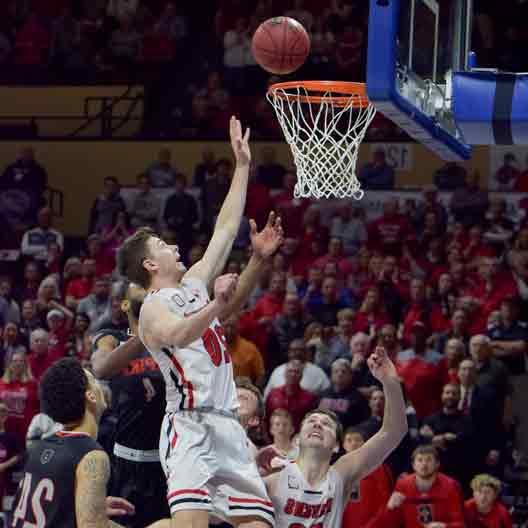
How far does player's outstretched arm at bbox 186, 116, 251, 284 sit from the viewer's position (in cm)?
710

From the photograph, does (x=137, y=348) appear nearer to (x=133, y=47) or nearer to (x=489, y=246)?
(x=489, y=246)

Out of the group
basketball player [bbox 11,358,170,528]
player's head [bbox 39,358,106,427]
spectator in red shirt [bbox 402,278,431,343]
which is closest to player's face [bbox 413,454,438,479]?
spectator in red shirt [bbox 402,278,431,343]

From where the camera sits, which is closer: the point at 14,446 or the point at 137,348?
the point at 137,348

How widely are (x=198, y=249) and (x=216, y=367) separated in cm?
844

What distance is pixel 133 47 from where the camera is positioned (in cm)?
1955

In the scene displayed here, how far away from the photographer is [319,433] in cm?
731

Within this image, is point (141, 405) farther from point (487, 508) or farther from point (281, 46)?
point (487, 508)

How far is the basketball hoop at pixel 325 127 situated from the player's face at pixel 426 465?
2503 mm

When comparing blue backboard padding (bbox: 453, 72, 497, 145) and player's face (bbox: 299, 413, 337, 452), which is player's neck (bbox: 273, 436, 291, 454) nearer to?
player's face (bbox: 299, 413, 337, 452)

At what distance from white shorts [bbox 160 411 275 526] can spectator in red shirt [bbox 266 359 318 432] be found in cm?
521

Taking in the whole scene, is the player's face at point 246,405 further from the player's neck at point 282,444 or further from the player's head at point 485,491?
the player's head at point 485,491

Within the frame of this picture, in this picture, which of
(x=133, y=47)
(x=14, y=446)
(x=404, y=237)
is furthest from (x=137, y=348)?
(x=133, y=47)

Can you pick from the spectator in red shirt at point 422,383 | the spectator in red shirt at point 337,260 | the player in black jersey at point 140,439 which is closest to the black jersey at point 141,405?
the player in black jersey at point 140,439

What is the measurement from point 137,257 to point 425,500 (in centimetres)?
456
